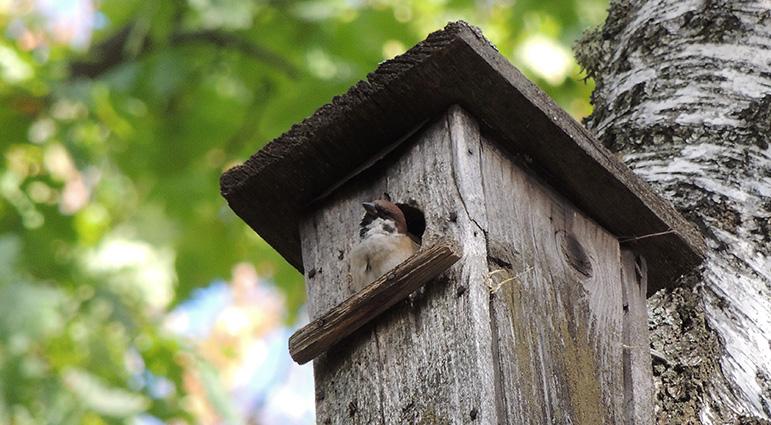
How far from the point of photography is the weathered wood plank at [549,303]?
1894 millimetres

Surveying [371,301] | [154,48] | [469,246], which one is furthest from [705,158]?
[154,48]

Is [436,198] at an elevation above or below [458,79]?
below

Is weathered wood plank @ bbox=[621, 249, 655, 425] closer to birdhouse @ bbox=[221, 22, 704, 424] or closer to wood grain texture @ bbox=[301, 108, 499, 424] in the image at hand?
birdhouse @ bbox=[221, 22, 704, 424]

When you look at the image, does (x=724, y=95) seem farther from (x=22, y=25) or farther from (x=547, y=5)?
(x=22, y=25)

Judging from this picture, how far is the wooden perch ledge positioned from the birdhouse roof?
13.0 inches

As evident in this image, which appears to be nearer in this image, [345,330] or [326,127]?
[345,330]

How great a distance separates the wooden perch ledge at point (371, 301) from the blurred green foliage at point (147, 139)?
107 inches

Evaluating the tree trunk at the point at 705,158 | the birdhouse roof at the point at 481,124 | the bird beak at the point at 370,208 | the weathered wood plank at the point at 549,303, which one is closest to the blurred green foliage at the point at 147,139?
the tree trunk at the point at 705,158

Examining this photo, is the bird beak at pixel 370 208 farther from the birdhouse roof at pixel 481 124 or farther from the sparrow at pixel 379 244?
the birdhouse roof at pixel 481 124

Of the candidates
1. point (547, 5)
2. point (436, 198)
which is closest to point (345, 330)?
point (436, 198)

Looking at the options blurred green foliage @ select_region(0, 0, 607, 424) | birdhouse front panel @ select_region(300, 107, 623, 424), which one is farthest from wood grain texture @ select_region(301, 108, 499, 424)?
blurred green foliage @ select_region(0, 0, 607, 424)

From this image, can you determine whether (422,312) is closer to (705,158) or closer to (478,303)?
(478,303)

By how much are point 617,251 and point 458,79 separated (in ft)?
1.61

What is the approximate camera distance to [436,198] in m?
2.12
